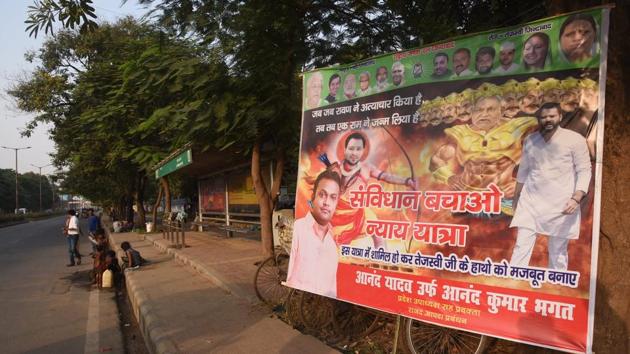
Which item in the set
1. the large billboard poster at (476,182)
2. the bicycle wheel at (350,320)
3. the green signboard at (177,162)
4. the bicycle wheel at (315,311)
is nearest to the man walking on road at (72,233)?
the green signboard at (177,162)

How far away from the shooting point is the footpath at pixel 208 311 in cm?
496

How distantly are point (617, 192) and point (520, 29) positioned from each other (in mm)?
1280

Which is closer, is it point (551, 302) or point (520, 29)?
point (551, 302)

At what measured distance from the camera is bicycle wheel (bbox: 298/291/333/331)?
5239 mm

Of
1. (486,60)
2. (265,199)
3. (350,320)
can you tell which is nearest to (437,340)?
(350,320)

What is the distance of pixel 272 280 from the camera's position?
658cm

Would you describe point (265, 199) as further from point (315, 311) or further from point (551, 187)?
point (551, 187)

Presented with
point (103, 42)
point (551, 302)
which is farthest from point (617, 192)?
point (103, 42)

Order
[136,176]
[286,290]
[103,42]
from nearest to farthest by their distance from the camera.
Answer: [286,290], [103,42], [136,176]

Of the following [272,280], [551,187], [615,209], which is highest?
[551,187]

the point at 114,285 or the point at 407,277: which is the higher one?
the point at 407,277

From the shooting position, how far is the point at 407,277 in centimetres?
382

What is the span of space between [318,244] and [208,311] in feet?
8.74

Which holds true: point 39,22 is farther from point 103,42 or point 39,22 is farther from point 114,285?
point 103,42
